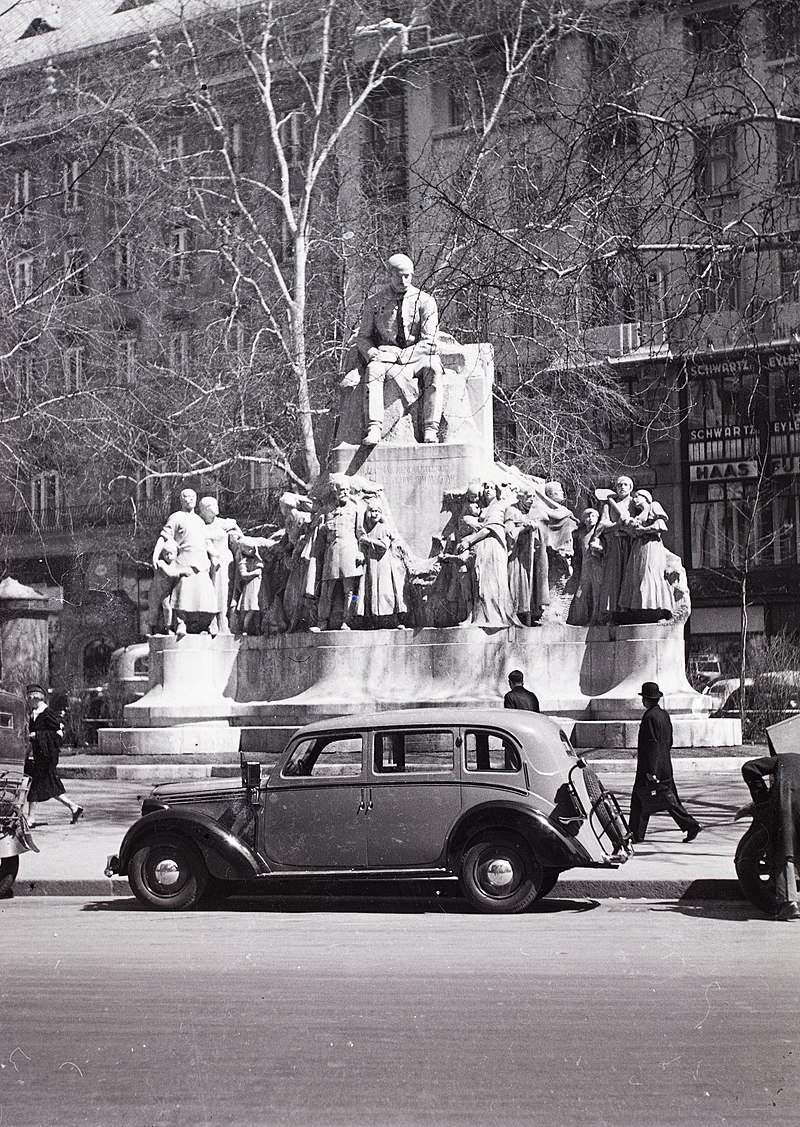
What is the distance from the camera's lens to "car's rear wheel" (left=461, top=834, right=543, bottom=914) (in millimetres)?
11305

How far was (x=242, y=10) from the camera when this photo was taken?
38.1 meters

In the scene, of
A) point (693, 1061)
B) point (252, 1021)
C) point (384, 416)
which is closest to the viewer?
point (693, 1061)

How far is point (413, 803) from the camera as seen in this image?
1145 centimetres

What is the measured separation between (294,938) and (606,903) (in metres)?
2.69

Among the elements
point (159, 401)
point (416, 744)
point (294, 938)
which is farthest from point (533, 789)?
point (159, 401)

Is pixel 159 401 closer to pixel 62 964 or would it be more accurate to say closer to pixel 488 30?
pixel 488 30

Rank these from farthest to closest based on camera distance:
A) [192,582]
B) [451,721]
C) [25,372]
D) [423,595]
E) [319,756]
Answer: [25,372]
[192,582]
[423,595]
[319,756]
[451,721]

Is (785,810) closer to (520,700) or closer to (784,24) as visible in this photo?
(520,700)

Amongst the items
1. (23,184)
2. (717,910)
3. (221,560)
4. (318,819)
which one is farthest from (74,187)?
(717,910)

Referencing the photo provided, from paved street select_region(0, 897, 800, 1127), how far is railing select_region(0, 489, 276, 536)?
27266mm

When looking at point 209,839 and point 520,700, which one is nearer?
point 209,839

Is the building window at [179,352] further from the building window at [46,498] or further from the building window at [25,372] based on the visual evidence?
the building window at [46,498]

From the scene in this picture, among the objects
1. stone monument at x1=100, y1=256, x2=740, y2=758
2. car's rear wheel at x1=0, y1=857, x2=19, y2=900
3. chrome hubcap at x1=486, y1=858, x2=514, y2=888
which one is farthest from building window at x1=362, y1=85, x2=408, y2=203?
chrome hubcap at x1=486, y1=858, x2=514, y2=888

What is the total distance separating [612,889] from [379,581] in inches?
409
